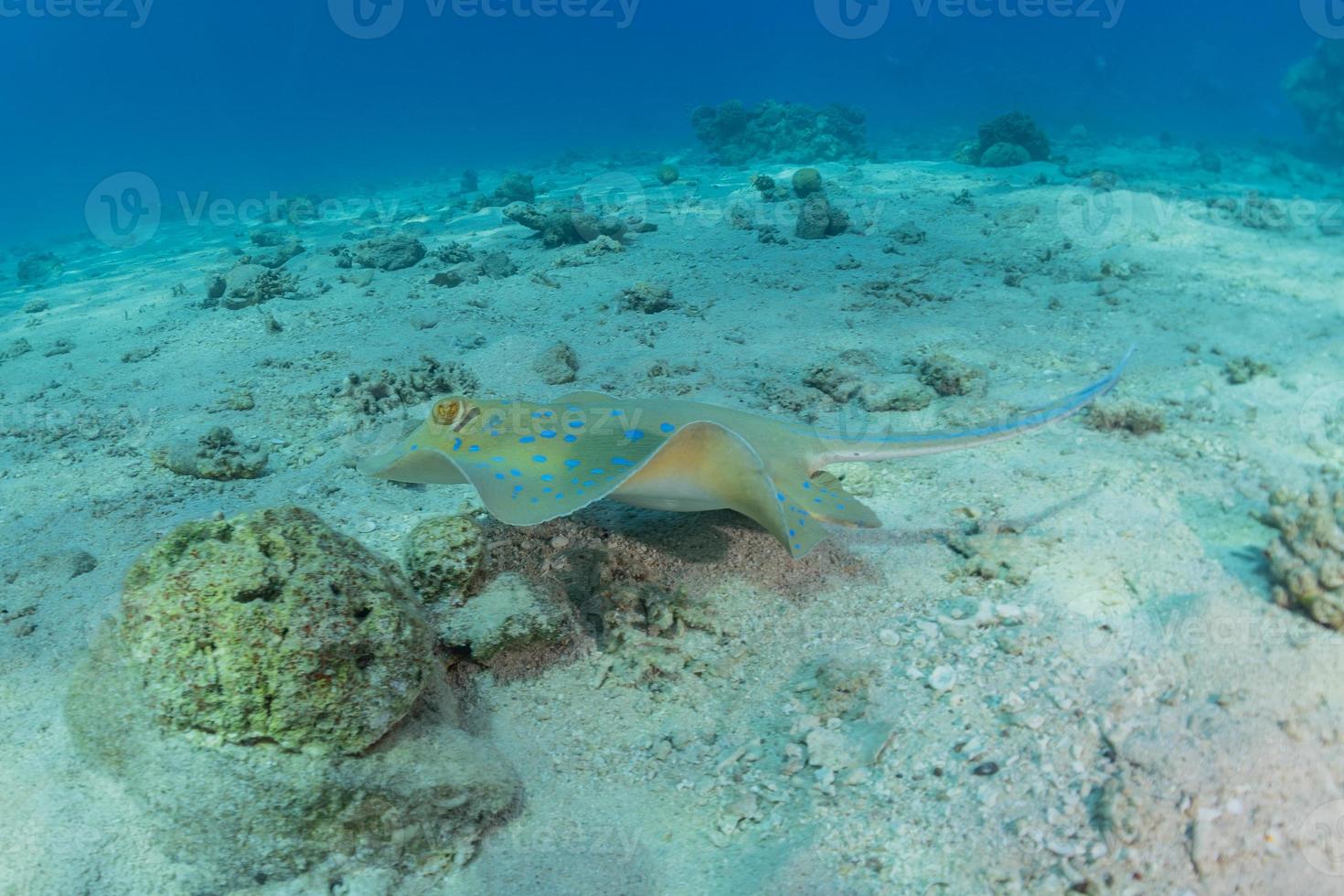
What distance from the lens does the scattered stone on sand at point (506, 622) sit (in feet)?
10.4

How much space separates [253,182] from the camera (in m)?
42.8

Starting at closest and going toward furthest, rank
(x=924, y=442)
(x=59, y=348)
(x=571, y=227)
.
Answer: (x=924, y=442)
(x=59, y=348)
(x=571, y=227)

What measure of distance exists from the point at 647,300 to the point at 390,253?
587 cm

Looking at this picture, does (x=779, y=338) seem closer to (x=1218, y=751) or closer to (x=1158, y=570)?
(x=1158, y=570)

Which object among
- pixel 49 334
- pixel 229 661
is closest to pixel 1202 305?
pixel 229 661

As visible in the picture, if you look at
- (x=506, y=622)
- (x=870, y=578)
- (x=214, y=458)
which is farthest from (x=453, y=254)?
(x=870, y=578)

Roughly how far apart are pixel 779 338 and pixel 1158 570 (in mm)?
4346

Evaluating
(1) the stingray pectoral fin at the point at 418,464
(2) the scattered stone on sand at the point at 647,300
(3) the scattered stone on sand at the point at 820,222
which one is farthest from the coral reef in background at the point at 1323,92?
(1) the stingray pectoral fin at the point at 418,464

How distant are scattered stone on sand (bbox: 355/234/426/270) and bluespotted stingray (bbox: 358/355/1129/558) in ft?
29.0

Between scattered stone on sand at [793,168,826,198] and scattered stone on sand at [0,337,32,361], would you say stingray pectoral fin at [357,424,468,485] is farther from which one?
scattered stone on sand at [793,168,826,198]

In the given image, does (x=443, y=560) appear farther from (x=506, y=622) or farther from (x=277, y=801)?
(x=277, y=801)

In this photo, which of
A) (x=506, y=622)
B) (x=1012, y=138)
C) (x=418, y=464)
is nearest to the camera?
(x=506, y=622)

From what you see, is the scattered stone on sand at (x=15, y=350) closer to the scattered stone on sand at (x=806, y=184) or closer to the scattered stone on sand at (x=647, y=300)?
the scattered stone on sand at (x=647, y=300)

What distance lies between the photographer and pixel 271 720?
2.29 metres
